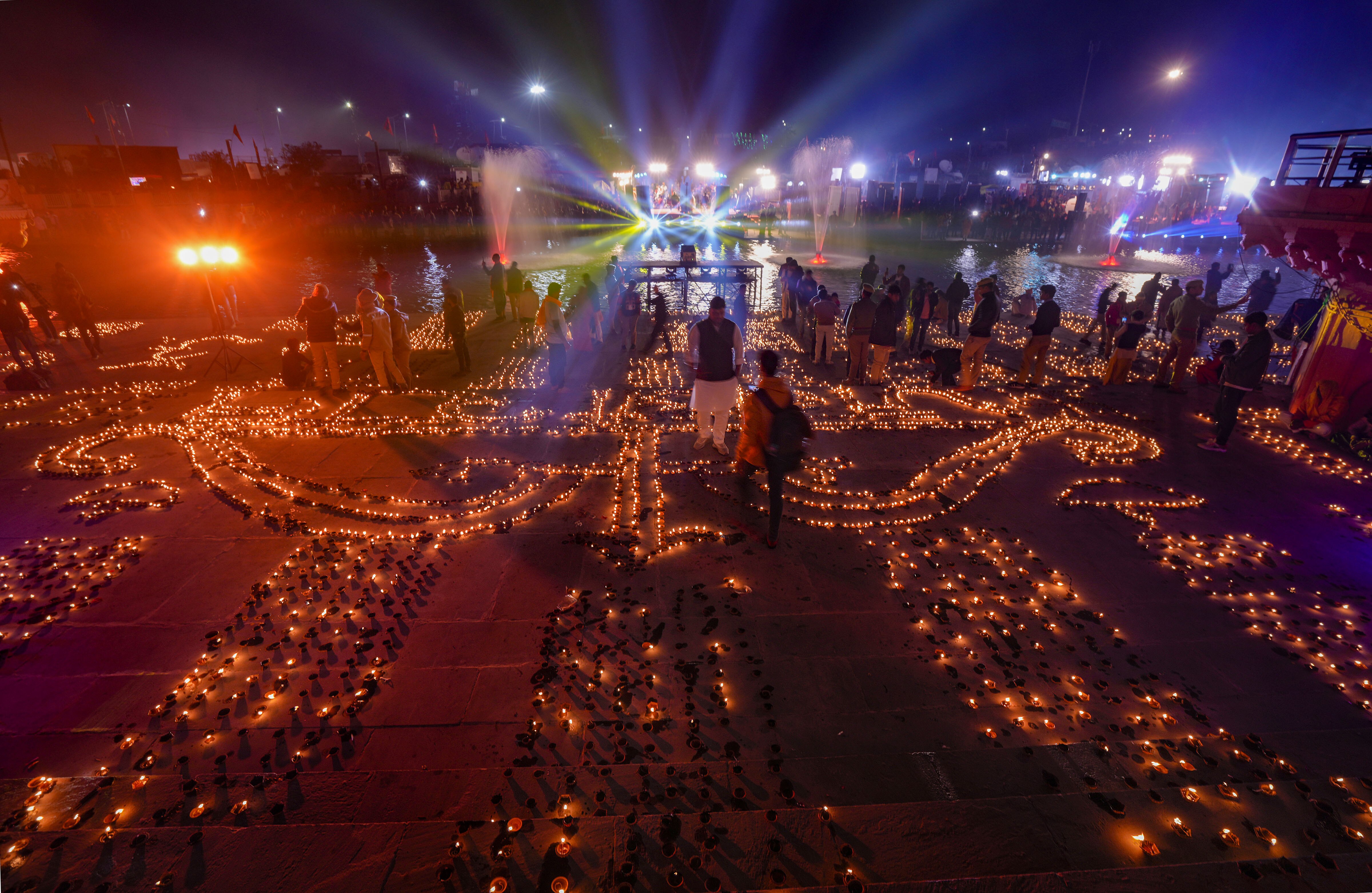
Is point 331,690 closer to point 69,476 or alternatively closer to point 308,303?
point 69,476

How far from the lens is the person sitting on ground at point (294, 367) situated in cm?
1104

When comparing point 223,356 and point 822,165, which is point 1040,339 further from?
point 822,165

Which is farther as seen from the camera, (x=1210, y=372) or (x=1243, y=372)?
(x=1210, y=372)

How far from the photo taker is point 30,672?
15.2 feet

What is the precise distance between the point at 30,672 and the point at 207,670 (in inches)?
54.7

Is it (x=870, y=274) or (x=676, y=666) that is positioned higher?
(x=870, y=274)

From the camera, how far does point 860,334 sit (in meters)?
11.2

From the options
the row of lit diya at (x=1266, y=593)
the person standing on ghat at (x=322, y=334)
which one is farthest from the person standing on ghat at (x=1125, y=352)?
the person standing on ghat at (x=322, y=334)

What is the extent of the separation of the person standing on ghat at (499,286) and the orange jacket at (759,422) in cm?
1235

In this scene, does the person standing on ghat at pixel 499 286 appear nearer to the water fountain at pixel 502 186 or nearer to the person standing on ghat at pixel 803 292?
the person standing on ghat at pixel 803 292

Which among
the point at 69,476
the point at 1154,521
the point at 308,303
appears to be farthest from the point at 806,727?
the point at 308,303

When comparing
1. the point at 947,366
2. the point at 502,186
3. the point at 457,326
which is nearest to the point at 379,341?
the point at 457,326

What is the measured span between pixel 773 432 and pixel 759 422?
33 centimetres

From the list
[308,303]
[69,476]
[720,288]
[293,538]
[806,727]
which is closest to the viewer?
[806,727]
